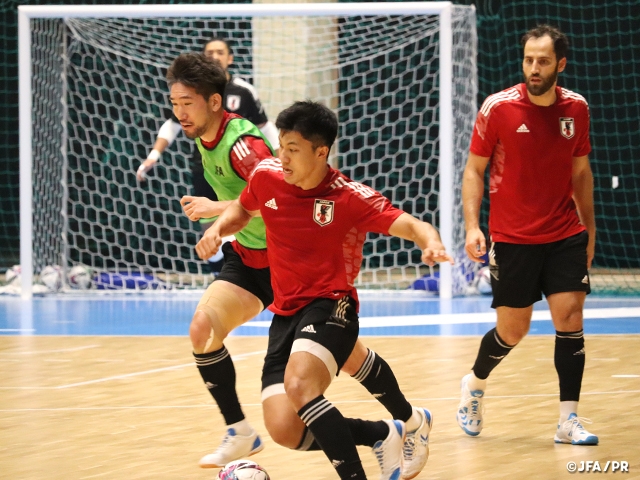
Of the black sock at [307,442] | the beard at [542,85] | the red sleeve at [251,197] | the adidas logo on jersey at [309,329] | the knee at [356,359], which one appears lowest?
the black sock at [307,442]

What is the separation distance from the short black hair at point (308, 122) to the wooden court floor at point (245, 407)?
131 centimetres

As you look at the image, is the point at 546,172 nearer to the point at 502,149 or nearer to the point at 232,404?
the point at 502,149

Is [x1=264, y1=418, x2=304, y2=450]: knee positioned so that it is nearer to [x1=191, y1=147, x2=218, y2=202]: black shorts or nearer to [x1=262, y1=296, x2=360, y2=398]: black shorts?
[x1=262, y1=296, x2=360, y2=398]: black shorts

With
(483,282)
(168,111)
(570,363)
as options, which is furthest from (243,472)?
(168,111)

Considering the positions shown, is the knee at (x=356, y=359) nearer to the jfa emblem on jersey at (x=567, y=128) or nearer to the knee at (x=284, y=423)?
the knee at (x=284, y=423)

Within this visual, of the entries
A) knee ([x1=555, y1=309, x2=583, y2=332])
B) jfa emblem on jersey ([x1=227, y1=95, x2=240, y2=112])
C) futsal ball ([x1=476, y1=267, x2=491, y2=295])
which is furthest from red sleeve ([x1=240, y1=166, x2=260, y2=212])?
futsal ball ([x1=476, y1=267, x2=491, y2=295])

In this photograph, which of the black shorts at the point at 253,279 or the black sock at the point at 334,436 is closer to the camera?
the black sock at the point at 334,436

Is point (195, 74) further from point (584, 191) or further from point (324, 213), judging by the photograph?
point (584, 191)

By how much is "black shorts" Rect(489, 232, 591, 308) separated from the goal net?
223 inches

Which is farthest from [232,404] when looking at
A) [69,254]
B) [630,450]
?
[69,254]

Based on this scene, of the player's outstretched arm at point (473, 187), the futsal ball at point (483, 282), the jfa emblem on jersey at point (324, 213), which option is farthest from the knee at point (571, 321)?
the futsal ball at point (483, 282)

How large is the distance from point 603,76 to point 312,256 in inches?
362

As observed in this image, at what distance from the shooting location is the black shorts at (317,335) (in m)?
3.90

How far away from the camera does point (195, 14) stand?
11.0m
